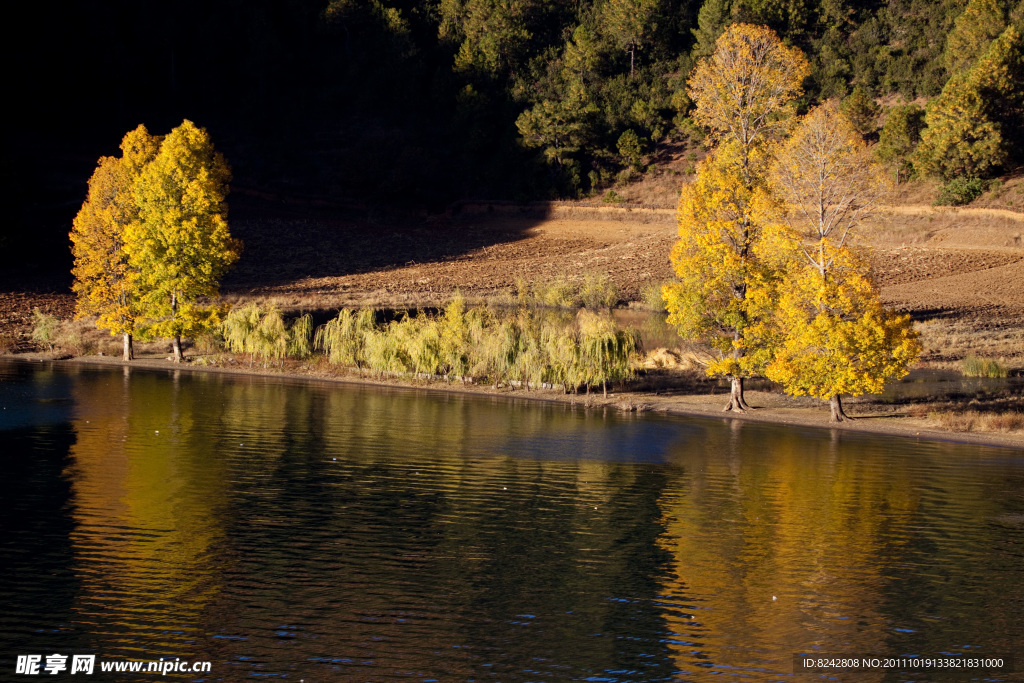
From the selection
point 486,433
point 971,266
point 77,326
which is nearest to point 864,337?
point 486,433

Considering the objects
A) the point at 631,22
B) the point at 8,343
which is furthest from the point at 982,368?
the point at 631,22

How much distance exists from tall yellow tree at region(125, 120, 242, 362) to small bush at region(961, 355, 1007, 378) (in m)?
38.7

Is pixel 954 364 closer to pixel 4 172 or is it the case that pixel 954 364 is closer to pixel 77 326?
pixel 77 326

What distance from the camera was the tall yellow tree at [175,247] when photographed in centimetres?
5328

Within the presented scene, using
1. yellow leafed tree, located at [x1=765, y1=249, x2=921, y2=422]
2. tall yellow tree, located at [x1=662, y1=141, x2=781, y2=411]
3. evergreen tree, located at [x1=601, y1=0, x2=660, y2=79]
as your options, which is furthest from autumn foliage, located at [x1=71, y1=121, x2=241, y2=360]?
evergreen tree, located at [x1=601, y1=0, x2=660, y2=79]

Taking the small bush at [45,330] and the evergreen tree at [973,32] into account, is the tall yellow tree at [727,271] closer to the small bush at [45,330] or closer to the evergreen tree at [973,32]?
the small bush at [45,330]

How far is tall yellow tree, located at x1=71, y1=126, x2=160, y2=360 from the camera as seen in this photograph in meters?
54.0

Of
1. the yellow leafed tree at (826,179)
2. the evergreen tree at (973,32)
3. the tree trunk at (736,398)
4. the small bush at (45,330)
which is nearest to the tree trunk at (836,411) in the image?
the tree trunk at (736,398)

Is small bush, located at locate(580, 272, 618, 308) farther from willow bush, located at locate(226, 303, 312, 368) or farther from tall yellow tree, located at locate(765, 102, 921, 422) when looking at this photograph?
tall yellow tree, located at locate(765, 102, 921, 422)

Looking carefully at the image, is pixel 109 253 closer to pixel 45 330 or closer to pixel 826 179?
pixel 45 330

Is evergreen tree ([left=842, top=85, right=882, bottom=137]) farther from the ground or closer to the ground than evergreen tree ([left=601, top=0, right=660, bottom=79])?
closer to the ground

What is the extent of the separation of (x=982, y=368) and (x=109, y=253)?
46686mm

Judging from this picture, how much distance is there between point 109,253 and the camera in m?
55.5

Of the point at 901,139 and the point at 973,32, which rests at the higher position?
the point at 973,32
